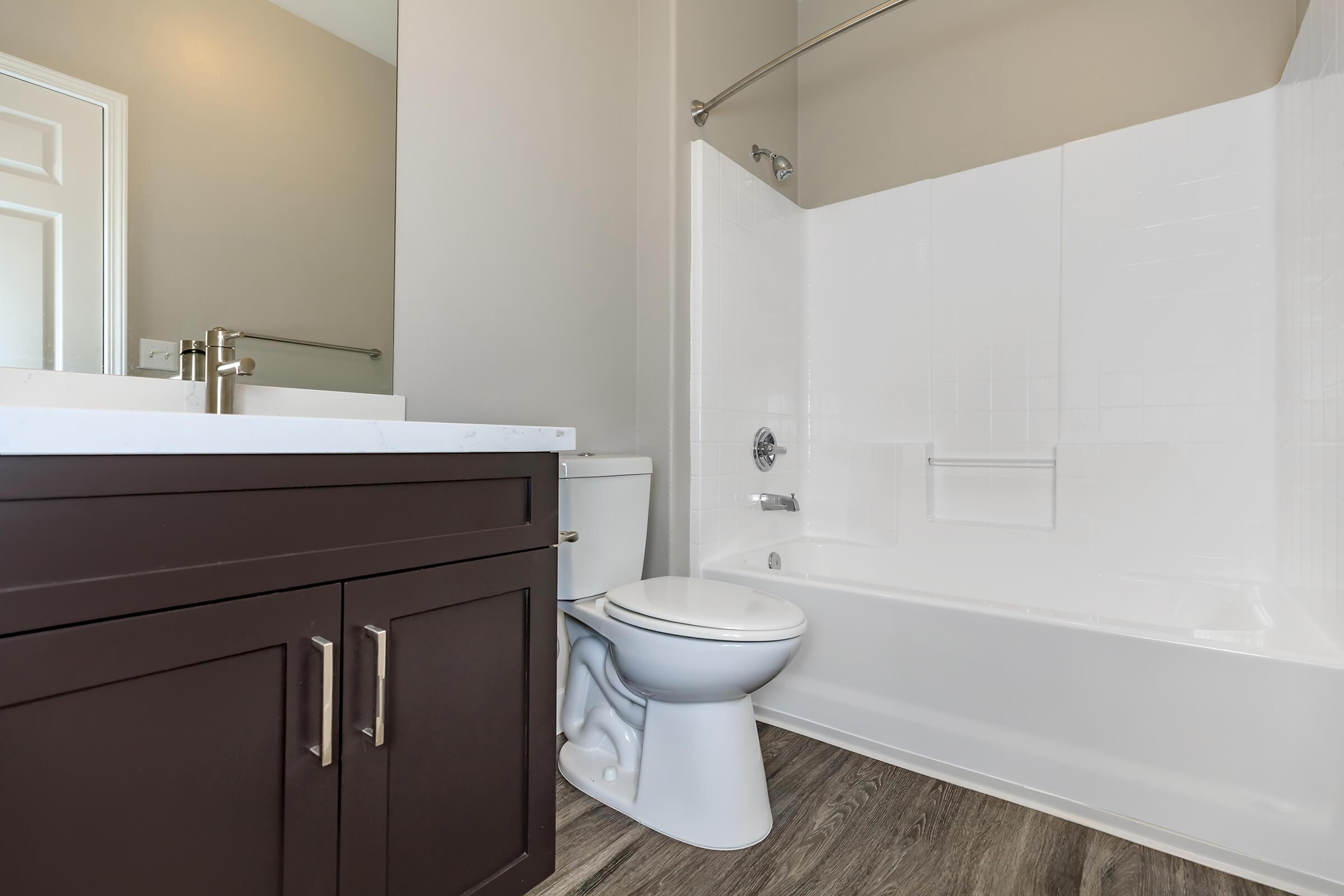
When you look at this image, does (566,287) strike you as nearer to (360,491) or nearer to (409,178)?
(409,178)

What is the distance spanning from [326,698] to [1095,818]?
1.55 metres

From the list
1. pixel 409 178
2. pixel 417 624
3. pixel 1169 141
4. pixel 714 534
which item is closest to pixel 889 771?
pixel 714 534

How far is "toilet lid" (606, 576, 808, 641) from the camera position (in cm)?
130

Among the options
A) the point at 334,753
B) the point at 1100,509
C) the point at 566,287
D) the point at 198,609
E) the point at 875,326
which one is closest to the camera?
the point at 198,609

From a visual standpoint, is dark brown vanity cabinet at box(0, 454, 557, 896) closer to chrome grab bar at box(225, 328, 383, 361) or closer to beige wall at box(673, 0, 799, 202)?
chrome grab bar at box(225, 328, 383, 361)

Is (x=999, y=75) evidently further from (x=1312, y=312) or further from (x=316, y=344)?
(x=316, y=344)

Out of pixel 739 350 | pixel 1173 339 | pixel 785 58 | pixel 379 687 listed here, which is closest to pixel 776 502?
pixel 739 350

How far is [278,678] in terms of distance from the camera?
0.76m

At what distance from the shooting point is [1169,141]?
1976 millimetres

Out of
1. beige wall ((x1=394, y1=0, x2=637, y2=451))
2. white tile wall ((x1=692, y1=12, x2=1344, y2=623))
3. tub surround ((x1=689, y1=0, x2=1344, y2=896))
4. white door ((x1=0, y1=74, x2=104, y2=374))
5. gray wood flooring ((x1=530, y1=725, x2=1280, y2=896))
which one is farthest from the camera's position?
white tile wall ((x1=692, y1=12, x2=1344, y2=623))

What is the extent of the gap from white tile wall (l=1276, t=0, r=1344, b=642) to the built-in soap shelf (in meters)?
0.57

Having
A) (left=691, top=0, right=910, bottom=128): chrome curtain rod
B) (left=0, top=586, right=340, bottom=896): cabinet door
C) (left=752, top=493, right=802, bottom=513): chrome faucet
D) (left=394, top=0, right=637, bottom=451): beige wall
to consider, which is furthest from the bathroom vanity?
(left=691, top=0, right=910, bottom=128): chrome curtain rod

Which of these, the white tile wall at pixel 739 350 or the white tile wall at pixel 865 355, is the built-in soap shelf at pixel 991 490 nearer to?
the white tile wall at pixel 865 355

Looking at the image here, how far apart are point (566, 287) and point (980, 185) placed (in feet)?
5.00
